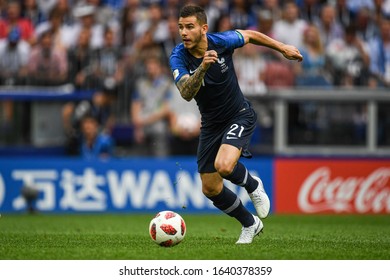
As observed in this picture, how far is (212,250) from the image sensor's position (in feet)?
29.6

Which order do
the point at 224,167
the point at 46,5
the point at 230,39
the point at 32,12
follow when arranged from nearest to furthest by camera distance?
the point at 224,167
the point at 230,39
the point at 32,12
the point at 46,5

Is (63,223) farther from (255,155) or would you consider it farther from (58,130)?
(255,155)

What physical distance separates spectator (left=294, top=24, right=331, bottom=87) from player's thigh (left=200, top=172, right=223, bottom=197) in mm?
8511

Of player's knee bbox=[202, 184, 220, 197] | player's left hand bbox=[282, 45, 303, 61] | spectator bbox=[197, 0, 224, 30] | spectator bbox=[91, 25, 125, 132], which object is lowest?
spectator bbox=[91, 25, 125, 132]

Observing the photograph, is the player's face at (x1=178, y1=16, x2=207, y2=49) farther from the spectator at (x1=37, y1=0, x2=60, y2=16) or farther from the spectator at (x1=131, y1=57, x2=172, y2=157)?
the spectator at (x1=37, y1=0, x2=60, y2=16)

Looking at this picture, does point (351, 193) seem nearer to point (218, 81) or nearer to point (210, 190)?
point (210, 190)

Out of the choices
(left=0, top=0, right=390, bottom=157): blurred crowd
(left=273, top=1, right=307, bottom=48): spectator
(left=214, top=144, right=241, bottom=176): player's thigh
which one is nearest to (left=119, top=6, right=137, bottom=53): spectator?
(left=0, top=0, right=390, bottom=157): blurred crowd

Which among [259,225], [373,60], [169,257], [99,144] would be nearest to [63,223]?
[99,144]

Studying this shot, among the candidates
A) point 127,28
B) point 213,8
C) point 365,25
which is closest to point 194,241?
point 127,28

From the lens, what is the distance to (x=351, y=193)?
17969 millimetres

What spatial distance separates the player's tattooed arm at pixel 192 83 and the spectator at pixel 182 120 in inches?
340

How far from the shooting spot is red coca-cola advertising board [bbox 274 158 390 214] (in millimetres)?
17891

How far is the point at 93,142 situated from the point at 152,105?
4.77ft

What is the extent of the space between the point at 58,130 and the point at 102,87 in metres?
1.30
